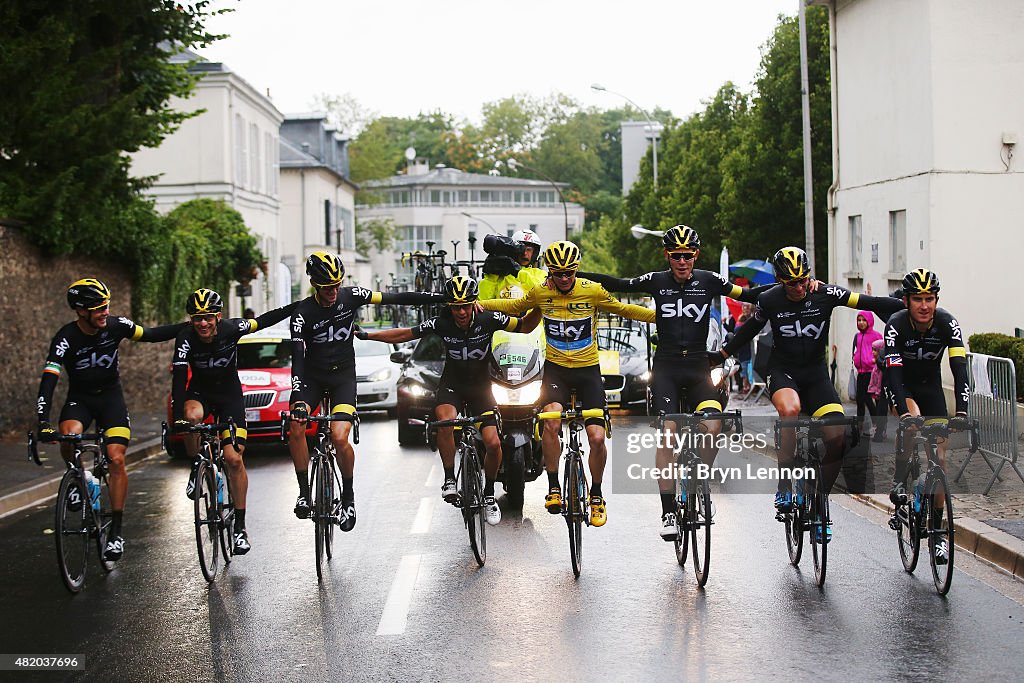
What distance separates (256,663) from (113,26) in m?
16.4

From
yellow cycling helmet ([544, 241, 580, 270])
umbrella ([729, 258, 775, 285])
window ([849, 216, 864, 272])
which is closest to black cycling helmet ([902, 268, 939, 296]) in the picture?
yellow cycling helmet ([544, 241, 580, 270])

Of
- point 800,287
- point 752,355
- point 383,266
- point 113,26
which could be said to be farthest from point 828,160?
point 383,266

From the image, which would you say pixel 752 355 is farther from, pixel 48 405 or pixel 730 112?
pixel 730 112

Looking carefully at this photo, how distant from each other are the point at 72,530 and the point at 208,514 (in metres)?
0.93

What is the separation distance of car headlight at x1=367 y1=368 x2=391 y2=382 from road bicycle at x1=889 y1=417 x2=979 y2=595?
1541cm

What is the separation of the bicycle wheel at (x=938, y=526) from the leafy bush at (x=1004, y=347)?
30.1ft

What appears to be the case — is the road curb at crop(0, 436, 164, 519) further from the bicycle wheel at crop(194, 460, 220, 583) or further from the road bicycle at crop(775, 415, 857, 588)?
the road bicycle at crop(775, 415, 857, 588)

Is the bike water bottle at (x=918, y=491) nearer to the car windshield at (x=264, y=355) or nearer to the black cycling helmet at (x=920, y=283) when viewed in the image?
the black cycling helmet at (x=920, y=283)

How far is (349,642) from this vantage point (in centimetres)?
722

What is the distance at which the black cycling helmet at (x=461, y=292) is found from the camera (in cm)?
959

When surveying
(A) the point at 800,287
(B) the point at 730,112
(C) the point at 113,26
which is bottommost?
(A) the point at 800,287

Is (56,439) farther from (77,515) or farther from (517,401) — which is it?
(517,401)

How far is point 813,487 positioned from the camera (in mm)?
8625

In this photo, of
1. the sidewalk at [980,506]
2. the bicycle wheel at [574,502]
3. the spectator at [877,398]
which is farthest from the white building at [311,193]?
the bicycle wheel at [574,502]
